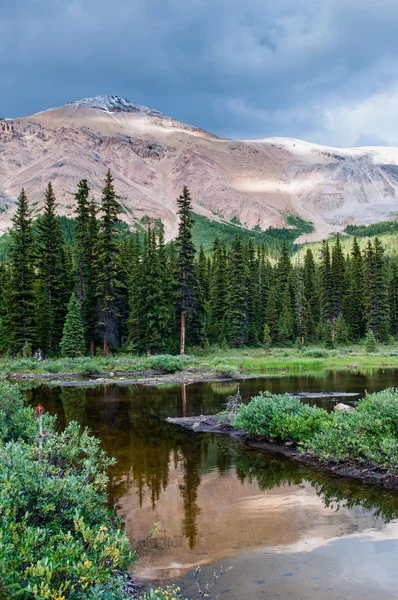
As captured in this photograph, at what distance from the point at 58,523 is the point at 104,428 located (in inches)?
535

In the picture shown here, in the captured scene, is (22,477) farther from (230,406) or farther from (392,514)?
(230,406)

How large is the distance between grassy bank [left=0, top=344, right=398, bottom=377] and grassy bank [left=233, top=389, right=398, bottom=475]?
23.3m

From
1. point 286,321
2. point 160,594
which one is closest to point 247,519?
point 160,594

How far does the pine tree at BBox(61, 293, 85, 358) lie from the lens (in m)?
45.3

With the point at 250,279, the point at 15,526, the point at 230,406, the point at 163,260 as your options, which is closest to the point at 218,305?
the point at 250,279

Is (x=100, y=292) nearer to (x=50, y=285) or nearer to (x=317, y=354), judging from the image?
(x=50, y=285)

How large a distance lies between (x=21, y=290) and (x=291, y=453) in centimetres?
3849

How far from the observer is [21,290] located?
4669cm

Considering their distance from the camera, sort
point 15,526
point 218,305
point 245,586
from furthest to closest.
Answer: point 218,305, point 245,586, point 15,526

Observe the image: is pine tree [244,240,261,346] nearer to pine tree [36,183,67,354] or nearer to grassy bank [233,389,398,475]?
pine tree [36,183,67,354]

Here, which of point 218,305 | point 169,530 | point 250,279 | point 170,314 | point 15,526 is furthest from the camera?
point 250,279

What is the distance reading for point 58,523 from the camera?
619 cm

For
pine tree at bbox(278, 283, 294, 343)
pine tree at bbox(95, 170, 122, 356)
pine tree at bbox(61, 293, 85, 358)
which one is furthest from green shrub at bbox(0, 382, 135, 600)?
pine tree at bbox(278, 283, 294, 343)

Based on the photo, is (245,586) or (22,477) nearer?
(22,477)
